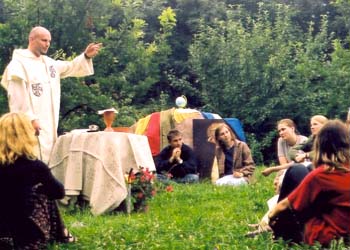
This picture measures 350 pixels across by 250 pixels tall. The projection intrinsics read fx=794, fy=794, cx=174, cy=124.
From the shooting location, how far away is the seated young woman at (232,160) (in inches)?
413

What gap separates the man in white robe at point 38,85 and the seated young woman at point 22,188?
221 centimetres

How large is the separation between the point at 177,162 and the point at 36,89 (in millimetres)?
3016

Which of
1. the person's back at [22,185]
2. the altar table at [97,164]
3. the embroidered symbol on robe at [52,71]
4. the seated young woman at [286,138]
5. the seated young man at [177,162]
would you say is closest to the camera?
the person's back at [22,185]

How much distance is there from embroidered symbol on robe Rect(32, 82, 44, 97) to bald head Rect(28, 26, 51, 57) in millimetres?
334

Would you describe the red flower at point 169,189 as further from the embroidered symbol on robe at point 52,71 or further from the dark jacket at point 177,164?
the embroidered symbol on robe at point 52,71

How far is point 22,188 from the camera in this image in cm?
564

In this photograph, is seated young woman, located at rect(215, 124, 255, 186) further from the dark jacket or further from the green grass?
the green grass

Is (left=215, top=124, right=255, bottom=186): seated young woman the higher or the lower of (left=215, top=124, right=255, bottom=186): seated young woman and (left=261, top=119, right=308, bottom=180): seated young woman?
the lower

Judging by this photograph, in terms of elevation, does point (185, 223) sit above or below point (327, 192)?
below

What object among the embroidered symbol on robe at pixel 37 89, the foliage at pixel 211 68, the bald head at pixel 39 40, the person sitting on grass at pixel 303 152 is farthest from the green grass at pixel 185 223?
the foliage at pixel 211 68

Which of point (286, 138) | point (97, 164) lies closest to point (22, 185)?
point (97, 164)

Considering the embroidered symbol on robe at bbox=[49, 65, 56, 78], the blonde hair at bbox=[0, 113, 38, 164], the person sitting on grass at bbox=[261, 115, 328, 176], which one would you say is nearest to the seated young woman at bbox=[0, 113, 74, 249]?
the blonde hair at bbox=[0, 113, 38, 164]

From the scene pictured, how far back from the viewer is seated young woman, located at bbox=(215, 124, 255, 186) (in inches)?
413

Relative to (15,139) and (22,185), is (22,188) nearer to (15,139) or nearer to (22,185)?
(22,185)
